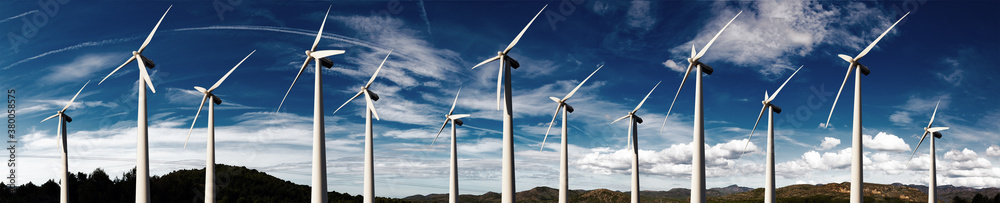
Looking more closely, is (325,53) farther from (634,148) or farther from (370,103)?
(634,148)

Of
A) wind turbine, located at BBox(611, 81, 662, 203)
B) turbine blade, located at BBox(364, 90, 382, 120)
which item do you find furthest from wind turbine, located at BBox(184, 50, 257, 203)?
wind turbine, located at BBox(611, 81, 662, 203)

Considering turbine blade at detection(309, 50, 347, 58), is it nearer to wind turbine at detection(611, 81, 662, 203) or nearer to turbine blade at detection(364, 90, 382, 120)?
turbine blade at detection(364, 90, 382, 120)

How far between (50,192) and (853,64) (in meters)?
143

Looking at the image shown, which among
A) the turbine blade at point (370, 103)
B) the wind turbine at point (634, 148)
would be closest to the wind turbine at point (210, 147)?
the turbine blade at point (370, 103)

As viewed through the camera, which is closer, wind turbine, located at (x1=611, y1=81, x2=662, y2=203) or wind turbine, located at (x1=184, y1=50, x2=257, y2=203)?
wind turbine, located at (x1=184, y1=50, x2=257, y2=203)

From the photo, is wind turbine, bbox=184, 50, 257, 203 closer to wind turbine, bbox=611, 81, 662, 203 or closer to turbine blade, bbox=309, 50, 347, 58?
turbine blade, bbox=309, 50, 347, 58

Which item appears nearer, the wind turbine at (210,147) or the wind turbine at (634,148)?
the wind turbine at (210,147)

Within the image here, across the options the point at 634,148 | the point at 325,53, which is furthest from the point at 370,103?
the point at 634,148

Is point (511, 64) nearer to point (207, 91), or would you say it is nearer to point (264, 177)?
point (207, 91)

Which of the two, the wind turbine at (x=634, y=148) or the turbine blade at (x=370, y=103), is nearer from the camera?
the turbine blade at (x=370, y=103)

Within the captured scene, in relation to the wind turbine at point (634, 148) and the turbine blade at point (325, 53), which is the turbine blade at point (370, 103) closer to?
the turbine blade at point (325, 53)

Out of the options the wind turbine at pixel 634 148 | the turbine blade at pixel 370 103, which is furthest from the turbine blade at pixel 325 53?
the wind turbine at pixel 634 148

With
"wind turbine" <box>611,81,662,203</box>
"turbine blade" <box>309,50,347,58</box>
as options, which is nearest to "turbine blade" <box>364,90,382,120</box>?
"turbine blade" <box>309,50,347,58</box>

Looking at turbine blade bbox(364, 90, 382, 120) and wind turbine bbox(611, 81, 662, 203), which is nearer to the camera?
turbine blade bbox(364, 90, 382, 120)
